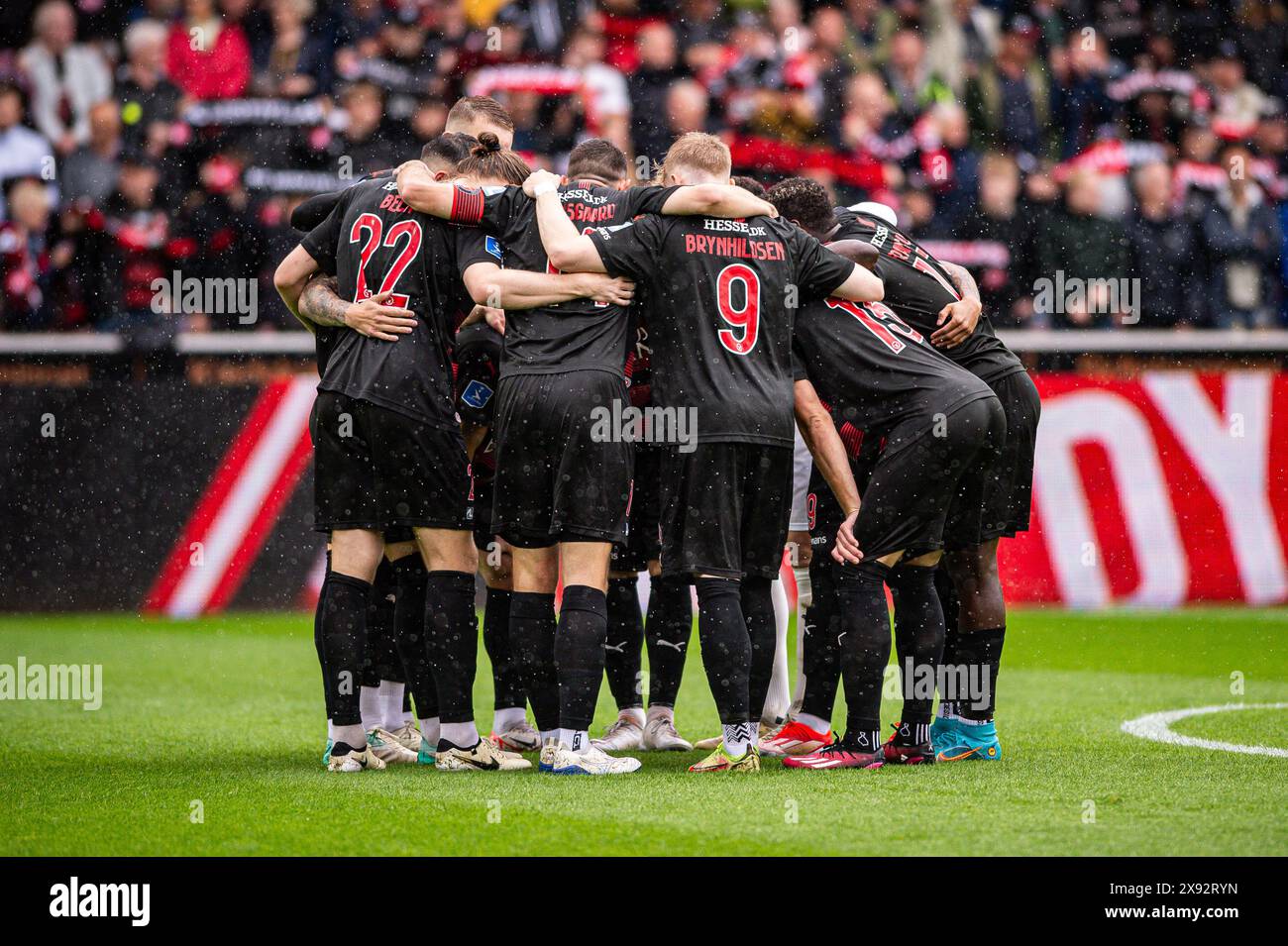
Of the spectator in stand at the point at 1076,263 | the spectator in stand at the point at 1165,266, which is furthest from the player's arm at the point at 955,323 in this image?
the spectator in stand at the point at 1165,266

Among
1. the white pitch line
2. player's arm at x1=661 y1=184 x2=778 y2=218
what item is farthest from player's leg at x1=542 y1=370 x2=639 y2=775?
the white pitch line

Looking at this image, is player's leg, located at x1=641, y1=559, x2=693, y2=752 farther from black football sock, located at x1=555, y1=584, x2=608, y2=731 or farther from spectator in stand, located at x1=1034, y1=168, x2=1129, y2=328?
spectator in stand, located at x1=1034, y1=168, x2=1129, y2=328

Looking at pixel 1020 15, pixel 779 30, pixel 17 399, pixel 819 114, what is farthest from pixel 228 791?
pixel 1020 15

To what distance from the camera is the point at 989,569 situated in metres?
6.39

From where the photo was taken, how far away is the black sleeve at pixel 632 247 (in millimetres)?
5746

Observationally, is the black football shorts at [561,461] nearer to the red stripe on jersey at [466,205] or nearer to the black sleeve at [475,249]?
the black sleeve at [475,249]

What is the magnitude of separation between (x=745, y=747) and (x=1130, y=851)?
6.05 feet

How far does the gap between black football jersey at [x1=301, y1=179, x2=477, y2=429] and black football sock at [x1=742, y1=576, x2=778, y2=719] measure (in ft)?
4.45

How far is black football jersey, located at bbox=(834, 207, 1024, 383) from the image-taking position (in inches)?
254

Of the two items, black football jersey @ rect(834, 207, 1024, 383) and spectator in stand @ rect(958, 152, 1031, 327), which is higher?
spectator in stand @ rect(958, 152, 1031, 327)

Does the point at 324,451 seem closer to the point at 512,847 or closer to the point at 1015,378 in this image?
the point at 512,847

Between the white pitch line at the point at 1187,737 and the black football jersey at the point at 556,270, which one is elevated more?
the black football jersey at the point at 556,270

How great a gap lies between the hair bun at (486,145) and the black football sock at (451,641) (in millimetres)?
1683

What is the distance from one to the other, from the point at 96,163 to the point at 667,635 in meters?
9.19
